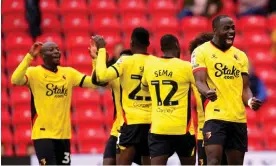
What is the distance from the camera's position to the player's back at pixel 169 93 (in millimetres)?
12070

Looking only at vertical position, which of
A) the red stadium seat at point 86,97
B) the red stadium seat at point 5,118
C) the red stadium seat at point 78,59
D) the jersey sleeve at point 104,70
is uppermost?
Result: the red stadium seat at point 78,59

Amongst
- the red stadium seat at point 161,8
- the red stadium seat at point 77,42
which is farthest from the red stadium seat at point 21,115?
the red stadium seat at point 161,8

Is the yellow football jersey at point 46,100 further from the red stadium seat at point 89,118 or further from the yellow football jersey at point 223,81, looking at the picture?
the red stadium seat at point 89,118

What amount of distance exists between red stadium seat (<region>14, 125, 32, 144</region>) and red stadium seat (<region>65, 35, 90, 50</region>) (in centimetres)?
202

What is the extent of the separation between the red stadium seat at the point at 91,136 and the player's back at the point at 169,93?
18.2 feet

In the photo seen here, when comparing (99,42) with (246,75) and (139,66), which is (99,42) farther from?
(246,75)

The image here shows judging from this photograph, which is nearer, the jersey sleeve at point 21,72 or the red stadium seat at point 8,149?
the jersey sleeve at point 21,72

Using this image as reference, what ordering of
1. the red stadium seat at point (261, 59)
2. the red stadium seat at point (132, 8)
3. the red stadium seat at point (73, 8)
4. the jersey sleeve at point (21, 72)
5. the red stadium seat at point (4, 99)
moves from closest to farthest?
1. the jersey sleeve at point (21, 72)
2. the red stadium seat at point (4, 99)
3. the red stadium seat at point (261, 59)
4. the red stadium seat at point (73, 8)
5. the red stadium seat at point (132, 8)

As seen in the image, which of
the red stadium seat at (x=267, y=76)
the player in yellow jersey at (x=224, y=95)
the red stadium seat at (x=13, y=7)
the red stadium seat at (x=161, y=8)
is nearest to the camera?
the player in yellow jersey at (x=224, y=95)

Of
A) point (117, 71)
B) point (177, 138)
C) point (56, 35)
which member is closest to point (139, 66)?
point (117, 71)

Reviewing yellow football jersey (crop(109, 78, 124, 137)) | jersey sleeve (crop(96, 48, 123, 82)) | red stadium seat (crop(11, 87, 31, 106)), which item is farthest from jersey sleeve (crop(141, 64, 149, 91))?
red stadium seat (crop(11, 87, 31, 106))

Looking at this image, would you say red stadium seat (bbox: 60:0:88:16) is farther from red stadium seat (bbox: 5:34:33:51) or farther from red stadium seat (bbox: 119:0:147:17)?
red stadium seat (bbox: 5:34:33:51)

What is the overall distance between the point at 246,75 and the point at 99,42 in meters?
2.22

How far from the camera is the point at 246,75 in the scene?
11633 mm
